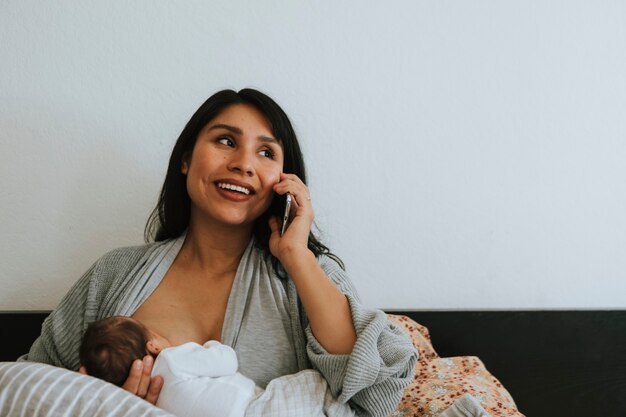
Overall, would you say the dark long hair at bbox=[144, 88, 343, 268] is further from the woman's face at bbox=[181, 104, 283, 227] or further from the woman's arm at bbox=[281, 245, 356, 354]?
the woman's arm at bbox=[281, 245, 356, 354]

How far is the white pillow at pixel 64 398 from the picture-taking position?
2.66 feet

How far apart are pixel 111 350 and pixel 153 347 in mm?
74

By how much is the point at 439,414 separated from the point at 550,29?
118 centimetres

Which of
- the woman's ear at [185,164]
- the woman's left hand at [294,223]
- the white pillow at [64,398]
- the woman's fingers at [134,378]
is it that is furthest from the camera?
the woman's ear at [185,164]

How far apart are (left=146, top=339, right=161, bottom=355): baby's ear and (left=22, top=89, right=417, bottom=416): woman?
0.32 ft

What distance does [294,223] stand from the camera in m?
1.14

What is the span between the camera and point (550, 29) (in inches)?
62.4

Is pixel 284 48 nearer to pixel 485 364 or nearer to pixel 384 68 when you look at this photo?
pixel 384 68

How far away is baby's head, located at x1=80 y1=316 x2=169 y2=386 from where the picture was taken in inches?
36.4

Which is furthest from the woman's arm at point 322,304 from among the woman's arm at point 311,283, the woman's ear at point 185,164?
the woman's ear at point 185,164

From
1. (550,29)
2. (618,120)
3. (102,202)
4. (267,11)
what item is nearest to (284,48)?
(267,11)

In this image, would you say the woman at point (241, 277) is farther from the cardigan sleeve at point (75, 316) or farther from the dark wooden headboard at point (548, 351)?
the dark wooden headboard at point (548, 351)

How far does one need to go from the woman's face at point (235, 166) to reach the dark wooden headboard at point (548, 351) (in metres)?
0.60

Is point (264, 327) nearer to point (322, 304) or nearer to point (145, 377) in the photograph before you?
point (322, 304)
